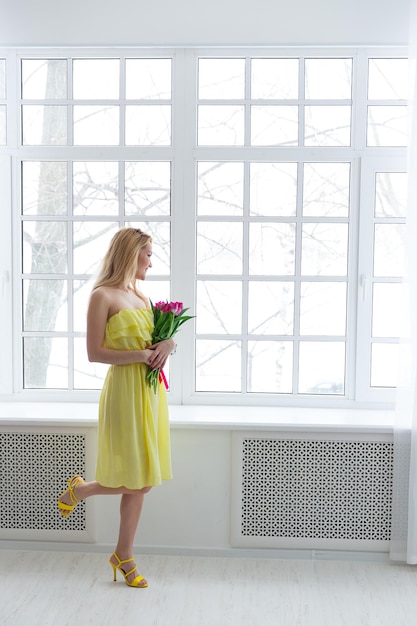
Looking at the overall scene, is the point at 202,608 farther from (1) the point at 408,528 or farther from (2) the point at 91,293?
(2) the point at 91,293

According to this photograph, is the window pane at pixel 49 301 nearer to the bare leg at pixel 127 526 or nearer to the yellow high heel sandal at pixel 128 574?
the bare leg at pixel 127 526

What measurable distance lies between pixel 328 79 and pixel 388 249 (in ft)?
3.30

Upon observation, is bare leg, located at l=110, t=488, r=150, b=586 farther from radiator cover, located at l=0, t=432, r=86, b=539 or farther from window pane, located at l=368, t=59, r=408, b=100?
window pane, located at l=368, t=59, r=408, b=100

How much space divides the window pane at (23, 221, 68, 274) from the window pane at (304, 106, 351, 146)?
59.3 inches

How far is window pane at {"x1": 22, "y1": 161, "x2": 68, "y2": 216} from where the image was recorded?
13.4 ft

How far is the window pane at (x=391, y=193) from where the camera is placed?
397cm

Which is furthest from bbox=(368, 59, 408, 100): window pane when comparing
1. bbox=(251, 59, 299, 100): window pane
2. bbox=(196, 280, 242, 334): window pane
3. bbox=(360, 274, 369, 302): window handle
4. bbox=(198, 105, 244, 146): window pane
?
bbox=(196, 280, 242, 334): window pane

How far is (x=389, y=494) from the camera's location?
3650mm

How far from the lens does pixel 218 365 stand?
411cm

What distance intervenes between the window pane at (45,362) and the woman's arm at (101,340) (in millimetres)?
929

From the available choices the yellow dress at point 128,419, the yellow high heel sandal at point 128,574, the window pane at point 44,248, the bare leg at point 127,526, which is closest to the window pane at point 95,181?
the window pane at point 44,248

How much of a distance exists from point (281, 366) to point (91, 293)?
1301 millimetres

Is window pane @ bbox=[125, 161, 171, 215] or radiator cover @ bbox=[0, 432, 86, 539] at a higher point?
window pane @ bbox=[125, 161, 171, 215]

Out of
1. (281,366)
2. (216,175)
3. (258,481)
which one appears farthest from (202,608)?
(216,175)
